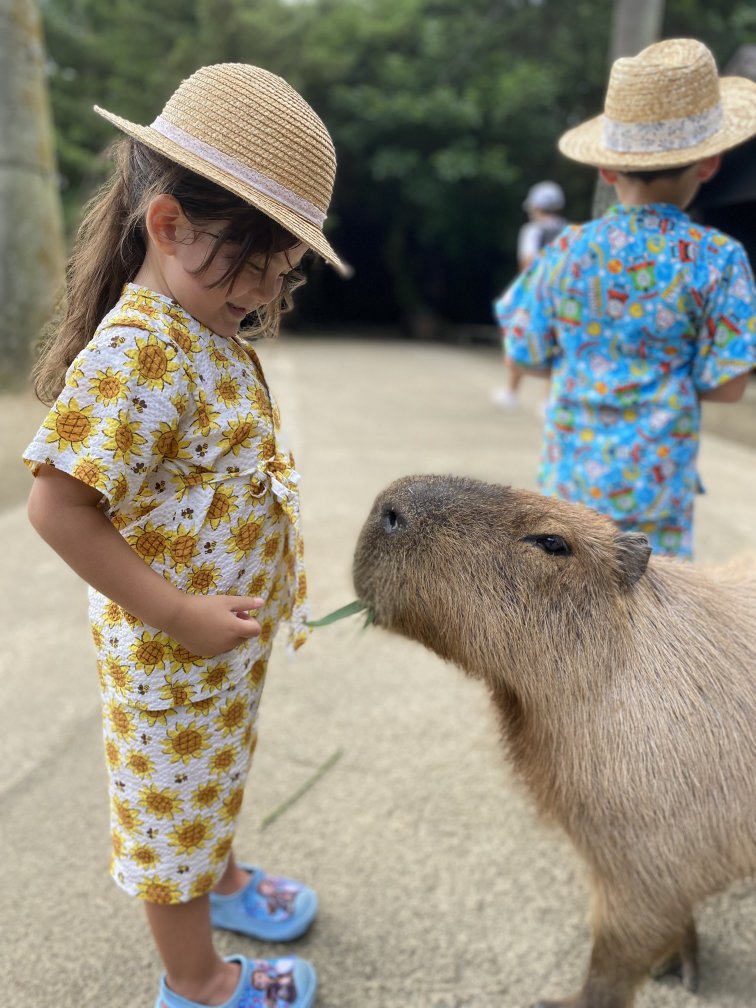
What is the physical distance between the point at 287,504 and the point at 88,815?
1289 mm

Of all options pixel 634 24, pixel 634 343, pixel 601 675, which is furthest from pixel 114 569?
pixel 634 24

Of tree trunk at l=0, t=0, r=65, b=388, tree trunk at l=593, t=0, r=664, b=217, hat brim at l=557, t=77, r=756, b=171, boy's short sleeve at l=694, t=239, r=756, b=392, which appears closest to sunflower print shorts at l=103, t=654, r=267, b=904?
boy's short sleeve at l=694, t=239, r=756, b=392

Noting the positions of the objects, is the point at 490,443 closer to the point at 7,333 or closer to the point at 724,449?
the point at 724,449

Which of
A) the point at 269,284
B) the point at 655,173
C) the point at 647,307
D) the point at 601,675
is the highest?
the point at 655,173

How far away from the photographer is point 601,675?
1.49 m

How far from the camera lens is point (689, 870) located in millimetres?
1487

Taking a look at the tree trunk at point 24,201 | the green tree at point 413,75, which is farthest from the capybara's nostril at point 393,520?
the green tree at point 413,75

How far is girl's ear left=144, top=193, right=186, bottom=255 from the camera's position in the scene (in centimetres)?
126

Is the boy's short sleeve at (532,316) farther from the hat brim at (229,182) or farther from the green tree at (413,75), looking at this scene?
the green tree at (413,75)

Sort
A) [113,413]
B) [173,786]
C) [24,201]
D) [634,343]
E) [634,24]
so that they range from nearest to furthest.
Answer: [113,413] → [173,786] → [634,343] → [634,24] → [24,201]

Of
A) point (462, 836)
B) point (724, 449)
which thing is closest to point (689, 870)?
point (462, 836)

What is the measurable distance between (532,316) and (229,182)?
119 cm

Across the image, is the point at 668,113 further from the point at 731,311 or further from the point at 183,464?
the point at 183,464

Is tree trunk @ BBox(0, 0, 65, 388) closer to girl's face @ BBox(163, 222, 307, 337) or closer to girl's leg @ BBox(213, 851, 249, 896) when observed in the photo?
girl's leg @ BBox(213, 851, 249, 896)
